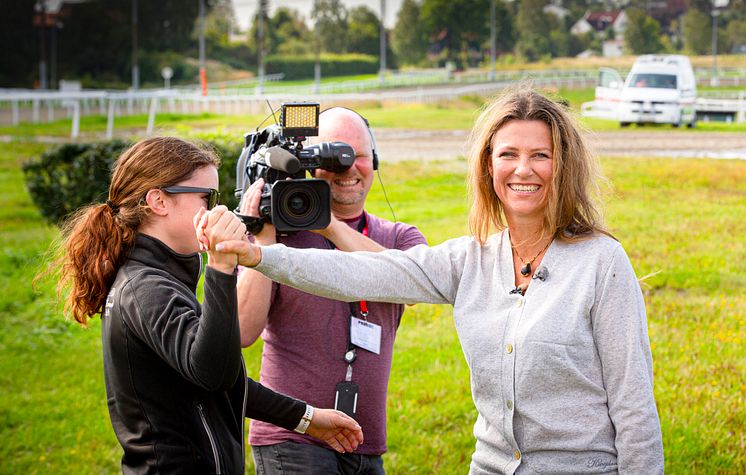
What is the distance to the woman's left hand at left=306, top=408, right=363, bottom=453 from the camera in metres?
2.87

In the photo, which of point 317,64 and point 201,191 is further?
point 317,64

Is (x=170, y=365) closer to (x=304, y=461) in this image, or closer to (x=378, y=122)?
(x=304, y=461)

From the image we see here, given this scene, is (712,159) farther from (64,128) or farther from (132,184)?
(64,128)

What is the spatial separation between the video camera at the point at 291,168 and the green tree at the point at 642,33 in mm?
8253

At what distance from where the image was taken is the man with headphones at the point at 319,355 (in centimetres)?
296

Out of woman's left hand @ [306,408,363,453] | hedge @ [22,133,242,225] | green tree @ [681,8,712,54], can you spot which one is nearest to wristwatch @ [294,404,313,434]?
woman's left hand @ [306,408,363,453]

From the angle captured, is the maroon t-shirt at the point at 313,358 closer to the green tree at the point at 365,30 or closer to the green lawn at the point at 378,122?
the green lawn at the point at 378,122

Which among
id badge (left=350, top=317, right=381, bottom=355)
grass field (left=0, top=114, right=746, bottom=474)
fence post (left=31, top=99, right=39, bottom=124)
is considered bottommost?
grass field (left=0, top=114, right=746, bottom=474)

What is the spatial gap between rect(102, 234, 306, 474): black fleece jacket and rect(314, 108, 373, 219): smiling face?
717mm

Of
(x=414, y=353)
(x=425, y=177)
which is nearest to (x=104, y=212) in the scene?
(x=414, y=353)

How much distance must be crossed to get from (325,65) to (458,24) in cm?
1654

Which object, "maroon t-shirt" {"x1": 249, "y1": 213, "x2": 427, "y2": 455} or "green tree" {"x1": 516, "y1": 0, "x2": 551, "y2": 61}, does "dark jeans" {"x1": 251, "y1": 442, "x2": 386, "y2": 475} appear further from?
"green tree" {"x1": 516, "y1": 0, "x2": 551, "y2": 61}

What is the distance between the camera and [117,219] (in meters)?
2.64

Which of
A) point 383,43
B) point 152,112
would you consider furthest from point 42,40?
point 383,43
